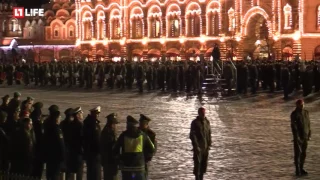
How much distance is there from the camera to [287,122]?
2269cm

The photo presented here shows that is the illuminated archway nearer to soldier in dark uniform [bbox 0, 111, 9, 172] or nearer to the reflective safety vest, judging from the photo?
soldier in dark uniform [bbox 0, 111, 9, 172]

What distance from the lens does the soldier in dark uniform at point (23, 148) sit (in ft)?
36.3

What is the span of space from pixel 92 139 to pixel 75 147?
0.43 m

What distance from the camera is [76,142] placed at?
11.8 meters

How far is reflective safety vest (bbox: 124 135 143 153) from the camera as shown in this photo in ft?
32.6

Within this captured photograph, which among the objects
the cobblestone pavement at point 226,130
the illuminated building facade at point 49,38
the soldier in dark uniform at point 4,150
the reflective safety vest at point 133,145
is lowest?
the cobblestone pavement at point 226,130

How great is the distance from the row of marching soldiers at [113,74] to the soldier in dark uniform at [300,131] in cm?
2453

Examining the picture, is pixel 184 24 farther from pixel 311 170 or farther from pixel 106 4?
pixel 311 170

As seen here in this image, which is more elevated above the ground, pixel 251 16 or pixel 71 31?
pixel 251 16

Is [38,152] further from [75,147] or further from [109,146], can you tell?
[109,146]

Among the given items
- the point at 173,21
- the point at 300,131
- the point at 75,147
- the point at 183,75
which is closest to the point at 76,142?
the point at 75,147

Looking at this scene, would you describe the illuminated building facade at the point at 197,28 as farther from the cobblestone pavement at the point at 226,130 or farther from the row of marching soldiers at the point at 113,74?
the cobblestone pavement at the point at 226,130

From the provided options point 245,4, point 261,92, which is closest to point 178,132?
point 261,92

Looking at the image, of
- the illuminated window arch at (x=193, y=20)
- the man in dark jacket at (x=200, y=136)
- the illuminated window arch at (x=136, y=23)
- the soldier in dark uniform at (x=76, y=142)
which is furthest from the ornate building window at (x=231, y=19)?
the soldier in dark uniform at (x=76, y=142)
